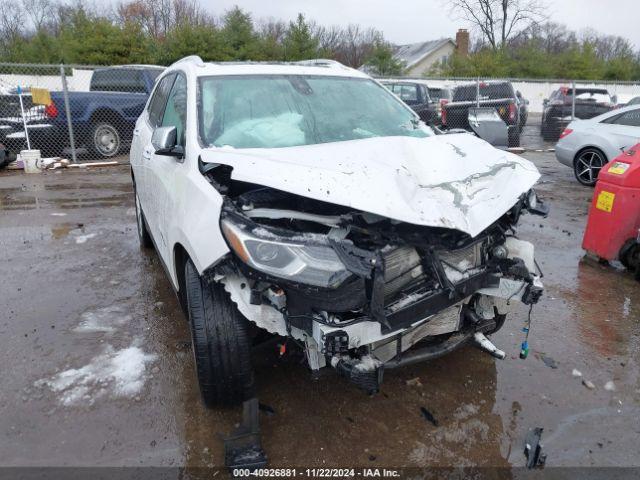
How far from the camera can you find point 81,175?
1061 centimetres

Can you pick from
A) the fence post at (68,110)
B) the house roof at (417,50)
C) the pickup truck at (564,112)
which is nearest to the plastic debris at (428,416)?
the fence post at (68,110)

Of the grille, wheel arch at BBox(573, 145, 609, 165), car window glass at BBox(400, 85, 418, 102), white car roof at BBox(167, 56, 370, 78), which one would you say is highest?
white car roof at BBox(167, 56, 370, 78)

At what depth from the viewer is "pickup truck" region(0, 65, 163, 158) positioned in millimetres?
11250

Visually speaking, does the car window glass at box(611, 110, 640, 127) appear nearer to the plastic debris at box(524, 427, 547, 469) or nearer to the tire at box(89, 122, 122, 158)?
the plastic debris at box(524, 427, 547, 469)

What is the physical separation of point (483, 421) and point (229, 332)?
4.95ft

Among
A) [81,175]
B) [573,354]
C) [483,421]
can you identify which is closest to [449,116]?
[81,175]

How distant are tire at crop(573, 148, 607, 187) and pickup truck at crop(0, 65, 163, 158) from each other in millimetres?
9045

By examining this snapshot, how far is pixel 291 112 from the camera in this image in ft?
11.8

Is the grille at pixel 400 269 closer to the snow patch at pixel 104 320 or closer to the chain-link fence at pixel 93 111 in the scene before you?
the snow patch at pixel 104 320

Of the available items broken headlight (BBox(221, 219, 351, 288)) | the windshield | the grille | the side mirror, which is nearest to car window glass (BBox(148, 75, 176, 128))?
the windshield

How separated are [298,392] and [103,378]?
125 centimetres

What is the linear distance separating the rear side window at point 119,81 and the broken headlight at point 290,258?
424 inches

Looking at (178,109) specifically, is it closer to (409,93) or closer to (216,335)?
(216,335)

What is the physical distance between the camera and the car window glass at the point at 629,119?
8.88m
